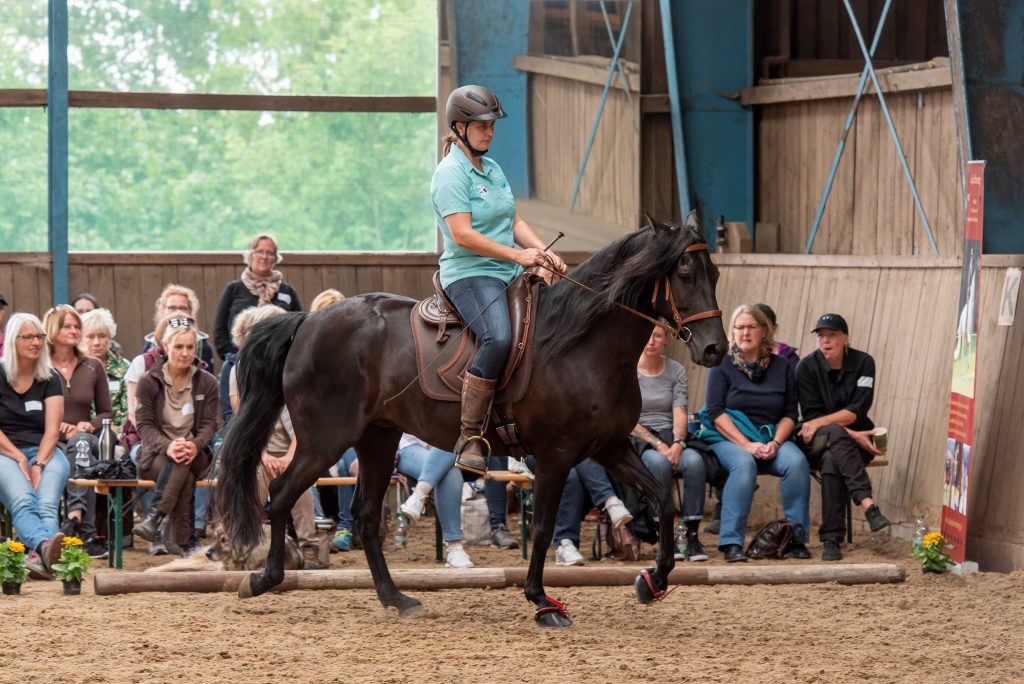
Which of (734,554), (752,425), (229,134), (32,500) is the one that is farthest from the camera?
(229,134)

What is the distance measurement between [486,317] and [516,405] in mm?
408

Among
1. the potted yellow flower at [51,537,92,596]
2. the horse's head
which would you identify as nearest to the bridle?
the horse's head

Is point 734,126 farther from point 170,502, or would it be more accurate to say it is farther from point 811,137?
point 170,502

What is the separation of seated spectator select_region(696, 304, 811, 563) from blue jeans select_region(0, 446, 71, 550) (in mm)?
3787

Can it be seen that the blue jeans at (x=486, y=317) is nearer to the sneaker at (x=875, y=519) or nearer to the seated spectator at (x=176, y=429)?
the seated spectator at (x=176, y=429)

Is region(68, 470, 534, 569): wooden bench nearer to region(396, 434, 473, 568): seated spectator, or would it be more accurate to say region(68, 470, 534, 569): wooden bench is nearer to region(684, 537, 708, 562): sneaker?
region(396, 434, 473, 568): seated spectator

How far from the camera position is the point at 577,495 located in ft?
26.2

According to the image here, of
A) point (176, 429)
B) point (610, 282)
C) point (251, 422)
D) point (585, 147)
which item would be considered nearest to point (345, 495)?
point (176, 429)

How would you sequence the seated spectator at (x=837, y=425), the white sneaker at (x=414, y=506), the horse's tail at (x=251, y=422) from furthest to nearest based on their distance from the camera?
1. the seated spectator at (x=837, y=425)
2. the white sneaker at (x=414, y=506)
3. the horse's tail at (x=251, y=422)

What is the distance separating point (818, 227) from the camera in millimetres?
11188

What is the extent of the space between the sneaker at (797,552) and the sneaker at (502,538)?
1675 millimetres

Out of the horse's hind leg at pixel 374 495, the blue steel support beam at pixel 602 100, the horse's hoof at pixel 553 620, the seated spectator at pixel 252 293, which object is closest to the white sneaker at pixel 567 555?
the horse's hind leg at pixel 374 495

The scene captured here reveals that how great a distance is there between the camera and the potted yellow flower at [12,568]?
21.2 ft

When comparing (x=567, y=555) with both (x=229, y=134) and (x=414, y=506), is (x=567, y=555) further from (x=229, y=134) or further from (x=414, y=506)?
(x=229, y=134)
